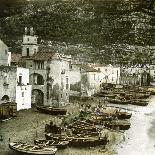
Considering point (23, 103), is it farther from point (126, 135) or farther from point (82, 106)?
point (126, 135)

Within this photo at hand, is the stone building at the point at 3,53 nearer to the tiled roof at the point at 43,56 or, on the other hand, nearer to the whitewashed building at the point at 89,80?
the tiled roof at the point at 43,56

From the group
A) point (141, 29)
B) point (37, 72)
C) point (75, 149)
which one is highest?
point (141, 29)

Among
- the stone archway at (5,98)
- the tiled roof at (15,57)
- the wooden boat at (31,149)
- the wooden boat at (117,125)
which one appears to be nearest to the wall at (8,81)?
the stone archway at (5,98)

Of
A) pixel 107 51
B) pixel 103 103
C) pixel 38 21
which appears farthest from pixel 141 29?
pixel 107 51

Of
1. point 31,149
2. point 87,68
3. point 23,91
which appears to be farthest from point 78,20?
point 31,149

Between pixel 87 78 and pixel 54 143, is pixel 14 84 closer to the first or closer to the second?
pixel 54 143

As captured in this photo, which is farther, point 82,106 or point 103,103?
point 103,103
